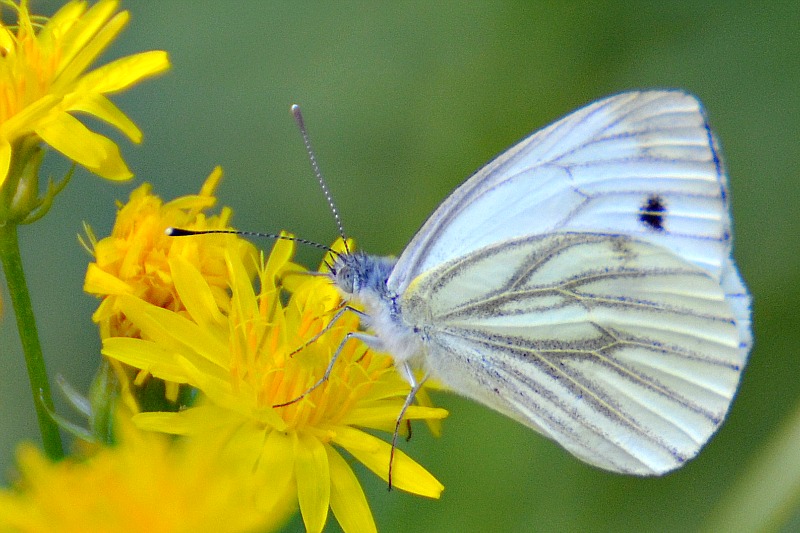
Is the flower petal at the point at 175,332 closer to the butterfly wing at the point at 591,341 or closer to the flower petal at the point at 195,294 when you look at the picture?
the flower petal at the point at 195,294

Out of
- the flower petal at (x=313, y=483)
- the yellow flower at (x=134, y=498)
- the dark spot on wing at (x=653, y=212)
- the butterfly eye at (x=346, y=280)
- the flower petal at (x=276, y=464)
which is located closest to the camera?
the yellow flower at (x=134, y=498)

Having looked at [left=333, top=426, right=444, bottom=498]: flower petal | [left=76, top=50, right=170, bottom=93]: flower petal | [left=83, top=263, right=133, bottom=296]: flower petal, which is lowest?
[left=333, top=426, right=444, bottom=498]: flower petal

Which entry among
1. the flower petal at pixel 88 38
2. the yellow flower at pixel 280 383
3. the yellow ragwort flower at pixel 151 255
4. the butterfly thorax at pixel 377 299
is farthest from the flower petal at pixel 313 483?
the flower petal at pixel 88 38

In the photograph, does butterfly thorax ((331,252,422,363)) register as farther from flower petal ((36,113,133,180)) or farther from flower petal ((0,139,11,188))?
flower petal ((0,139,11,188))

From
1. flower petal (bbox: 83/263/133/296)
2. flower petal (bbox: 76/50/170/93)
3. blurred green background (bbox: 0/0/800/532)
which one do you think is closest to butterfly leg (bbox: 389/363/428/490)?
flower petal (bbox: 83/263/133/296)

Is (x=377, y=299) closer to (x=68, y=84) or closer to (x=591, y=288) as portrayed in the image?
(x=591, y=288)

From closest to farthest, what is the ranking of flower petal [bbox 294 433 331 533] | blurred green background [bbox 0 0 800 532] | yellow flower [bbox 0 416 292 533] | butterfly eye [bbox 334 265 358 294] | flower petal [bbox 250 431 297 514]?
yellow flower [bbox 0 416 292 533] → flower petal [bbox 250 431 297 514] → flower petal [bbox 294 433 331 533] → butterfly eye [bbox 334 265 358 294] → blurred green background [bbox 0 0 800 532]
